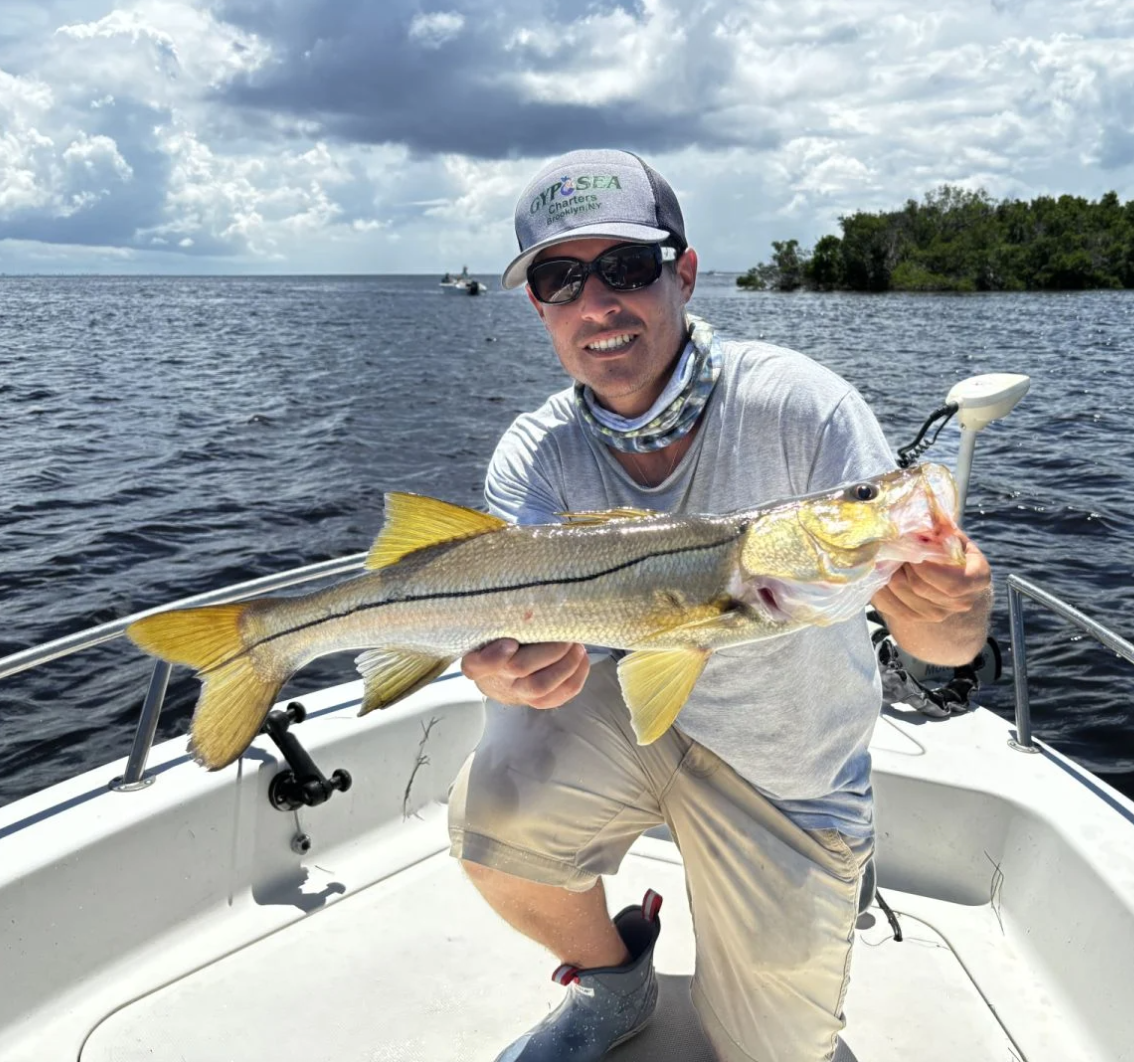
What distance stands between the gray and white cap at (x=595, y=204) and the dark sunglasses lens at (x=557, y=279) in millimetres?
58

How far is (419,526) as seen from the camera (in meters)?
2.65

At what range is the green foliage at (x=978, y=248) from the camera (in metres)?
94.8

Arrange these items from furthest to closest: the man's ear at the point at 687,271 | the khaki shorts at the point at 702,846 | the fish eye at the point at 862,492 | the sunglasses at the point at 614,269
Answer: the man's ear at the point at 687,271 < the sunglasses at the point at 614,269 < the khaki shorts at the point at 702,846 < the fish eye at the point at 862,492

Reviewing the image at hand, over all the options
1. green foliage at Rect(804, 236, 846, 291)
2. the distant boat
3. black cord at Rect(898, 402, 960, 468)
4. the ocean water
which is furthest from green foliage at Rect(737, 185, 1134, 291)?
black cord at Rect(898, 402, 960, 468)

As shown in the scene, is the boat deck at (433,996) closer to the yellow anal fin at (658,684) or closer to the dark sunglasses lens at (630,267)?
the yellow anal fin at (658,684)

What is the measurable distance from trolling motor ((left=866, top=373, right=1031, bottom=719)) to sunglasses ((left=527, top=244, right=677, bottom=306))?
1.87m

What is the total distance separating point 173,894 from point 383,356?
37.8 m

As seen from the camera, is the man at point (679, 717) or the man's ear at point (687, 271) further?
the man's ear at point (687, 271)

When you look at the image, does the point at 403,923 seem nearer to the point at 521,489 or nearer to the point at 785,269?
the point at 521,489

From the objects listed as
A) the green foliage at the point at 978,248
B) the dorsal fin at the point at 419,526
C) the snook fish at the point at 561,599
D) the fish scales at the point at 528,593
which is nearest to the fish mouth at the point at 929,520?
the snook fish at the point at 561,599

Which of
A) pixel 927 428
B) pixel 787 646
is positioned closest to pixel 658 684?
pixel 787 646

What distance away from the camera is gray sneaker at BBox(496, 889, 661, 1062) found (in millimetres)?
2977

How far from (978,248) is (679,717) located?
370ft

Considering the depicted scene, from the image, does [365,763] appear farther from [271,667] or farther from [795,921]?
[795,921]
